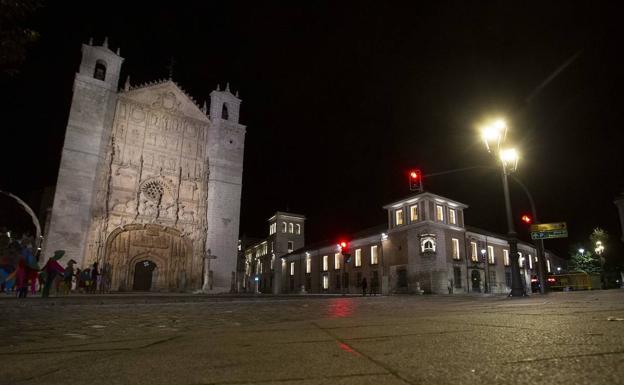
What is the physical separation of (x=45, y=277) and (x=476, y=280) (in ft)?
125

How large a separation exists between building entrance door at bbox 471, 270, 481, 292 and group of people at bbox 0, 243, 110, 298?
34889 mm

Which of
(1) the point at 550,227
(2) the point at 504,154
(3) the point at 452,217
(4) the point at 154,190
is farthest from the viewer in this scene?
(3) the point at 452,217

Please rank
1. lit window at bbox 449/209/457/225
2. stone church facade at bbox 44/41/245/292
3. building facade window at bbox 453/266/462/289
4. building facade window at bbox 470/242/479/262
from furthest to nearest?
building facade window at bbox 470/242/479/262, lit window at bbox 449/209/457/225, building facade window at bbox 453/266/462/289, stone church facade at bbox 44/41/245/292

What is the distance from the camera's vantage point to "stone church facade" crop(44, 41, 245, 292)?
28703mm

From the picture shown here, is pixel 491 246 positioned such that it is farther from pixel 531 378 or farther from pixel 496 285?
pixel 531 378

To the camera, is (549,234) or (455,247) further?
(455,247)

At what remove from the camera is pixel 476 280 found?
39.3m

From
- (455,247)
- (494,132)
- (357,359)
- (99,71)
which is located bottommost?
(357,359)

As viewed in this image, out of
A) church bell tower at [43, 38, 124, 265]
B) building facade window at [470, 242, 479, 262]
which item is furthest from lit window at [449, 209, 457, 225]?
church bell tower at [43, 38, 124, 265]

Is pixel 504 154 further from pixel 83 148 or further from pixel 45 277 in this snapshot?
pixel 83 148

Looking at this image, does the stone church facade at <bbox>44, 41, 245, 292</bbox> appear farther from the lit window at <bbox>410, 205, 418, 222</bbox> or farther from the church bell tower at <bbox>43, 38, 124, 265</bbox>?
the lit window at <bbox>410, 205, 418, 222</bbox>

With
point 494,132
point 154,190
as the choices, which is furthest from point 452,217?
point 154,190

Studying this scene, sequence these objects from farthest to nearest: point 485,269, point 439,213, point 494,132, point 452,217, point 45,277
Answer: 1. point 485,269
2. point 452,217
3. point 439,213
4. point 45,277
5. point 494,132

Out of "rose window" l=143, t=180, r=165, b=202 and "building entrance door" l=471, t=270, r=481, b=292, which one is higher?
"rose window" l=143, t=180, r=165, b=202
